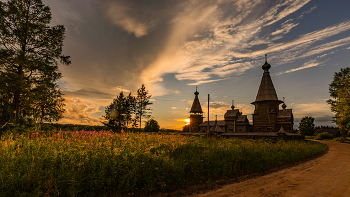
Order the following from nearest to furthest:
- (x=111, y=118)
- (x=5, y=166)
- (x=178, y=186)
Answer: (x=5, y=166)
(x=178, y=186)
(x=111, y=118)

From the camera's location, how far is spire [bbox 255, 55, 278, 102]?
34.4 metres

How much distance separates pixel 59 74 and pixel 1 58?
4.02 m

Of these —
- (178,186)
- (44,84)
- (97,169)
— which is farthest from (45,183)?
(44,84)

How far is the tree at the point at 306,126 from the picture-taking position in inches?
2257

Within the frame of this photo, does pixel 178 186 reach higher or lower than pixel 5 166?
lower

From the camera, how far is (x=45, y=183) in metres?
3.79

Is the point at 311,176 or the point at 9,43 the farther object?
the point at 9,43

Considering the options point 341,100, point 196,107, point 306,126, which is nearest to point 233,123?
point 196,107

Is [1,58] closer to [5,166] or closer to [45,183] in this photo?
[5,166]

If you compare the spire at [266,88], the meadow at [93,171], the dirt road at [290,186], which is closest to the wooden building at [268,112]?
the spire at [266,88]

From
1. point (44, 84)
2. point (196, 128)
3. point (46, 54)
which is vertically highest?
point (46, 54)

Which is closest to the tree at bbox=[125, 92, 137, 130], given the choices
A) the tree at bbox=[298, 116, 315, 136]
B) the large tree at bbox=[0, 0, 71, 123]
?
the large tree at bbox=[0, 0, 71, 123]

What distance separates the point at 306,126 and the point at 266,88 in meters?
37.9

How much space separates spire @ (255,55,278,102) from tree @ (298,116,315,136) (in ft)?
117
